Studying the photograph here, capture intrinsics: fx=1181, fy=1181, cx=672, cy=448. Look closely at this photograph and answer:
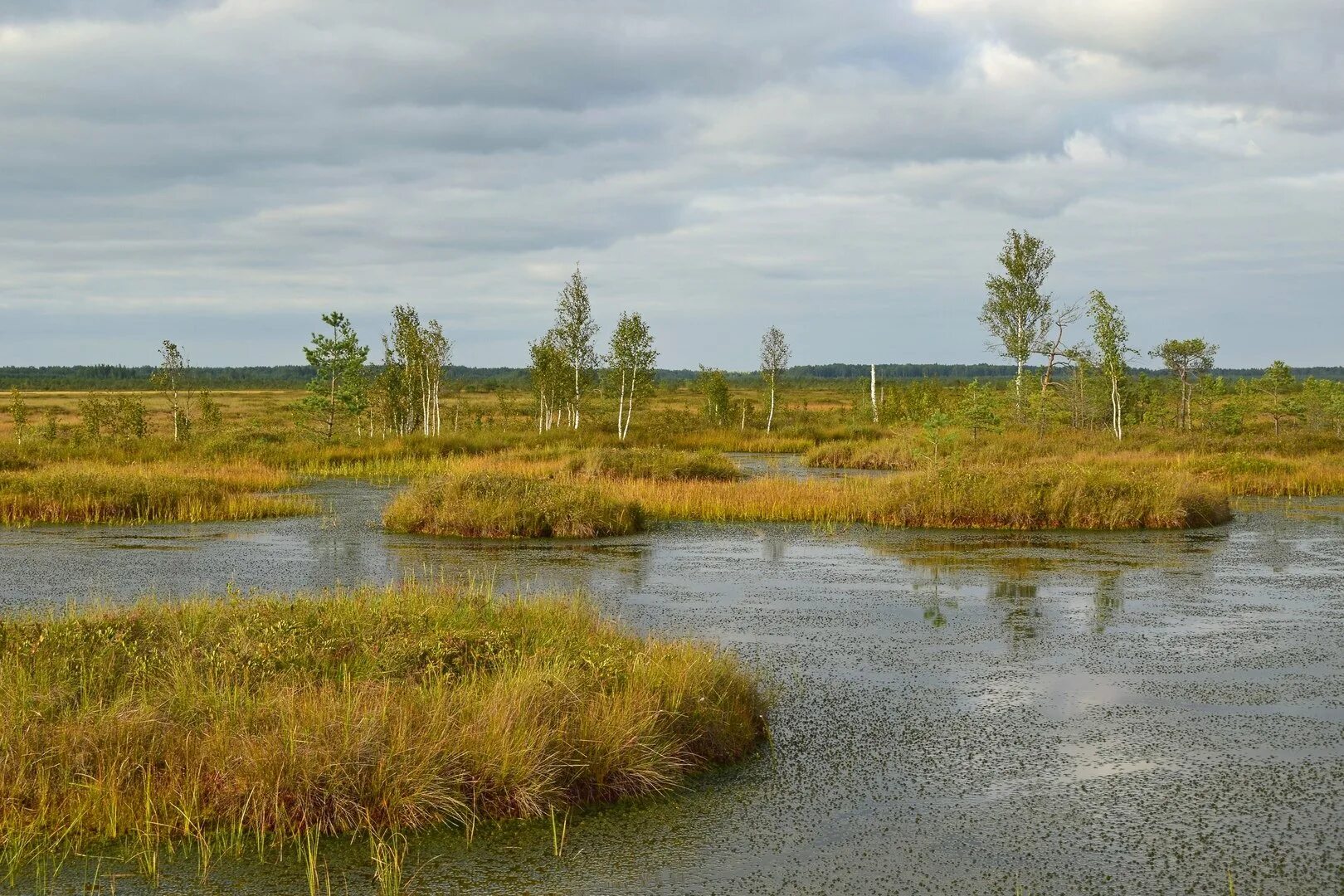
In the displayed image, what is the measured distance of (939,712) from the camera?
8.07 m

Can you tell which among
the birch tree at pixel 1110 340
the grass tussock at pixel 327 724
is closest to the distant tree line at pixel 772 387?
the birch tree at pixel 1110 340

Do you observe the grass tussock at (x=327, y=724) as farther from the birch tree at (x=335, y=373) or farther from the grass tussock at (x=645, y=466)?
the birch tree at (x=335, y=373)

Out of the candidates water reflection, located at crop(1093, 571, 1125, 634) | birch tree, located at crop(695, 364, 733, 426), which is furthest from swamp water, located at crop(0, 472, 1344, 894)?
birch tree, located at crop(695, 364, 733, 426)

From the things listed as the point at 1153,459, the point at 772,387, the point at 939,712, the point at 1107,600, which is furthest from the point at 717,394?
the point at 939,712

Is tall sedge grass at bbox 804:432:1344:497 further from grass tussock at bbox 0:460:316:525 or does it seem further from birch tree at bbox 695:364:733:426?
birch tree at bbox 695:364:733:426

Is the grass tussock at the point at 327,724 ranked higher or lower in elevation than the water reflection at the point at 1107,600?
higher

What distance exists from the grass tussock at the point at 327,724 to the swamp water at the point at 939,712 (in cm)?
26

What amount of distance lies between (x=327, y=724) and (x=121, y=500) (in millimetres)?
16122

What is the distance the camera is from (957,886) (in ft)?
17.4

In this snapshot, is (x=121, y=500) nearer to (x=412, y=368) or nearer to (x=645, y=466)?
(x=645, y=466)

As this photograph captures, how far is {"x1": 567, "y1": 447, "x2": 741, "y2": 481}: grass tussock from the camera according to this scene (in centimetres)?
2561

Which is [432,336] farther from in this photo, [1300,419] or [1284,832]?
[1284,832]

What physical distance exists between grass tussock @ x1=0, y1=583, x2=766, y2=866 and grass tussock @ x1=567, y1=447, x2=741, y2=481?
1716 centimetres

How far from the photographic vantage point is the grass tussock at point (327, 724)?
5.73m
